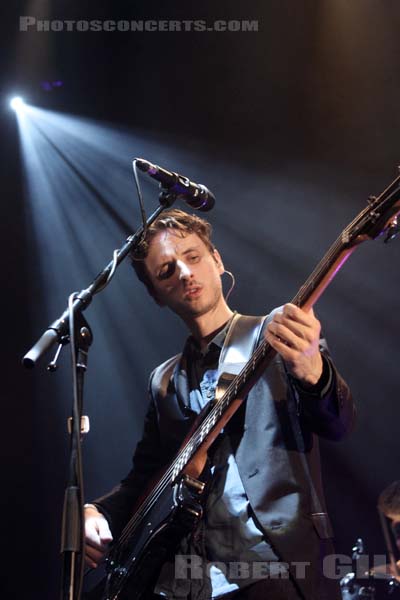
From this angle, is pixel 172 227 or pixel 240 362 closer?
pixel 240 362

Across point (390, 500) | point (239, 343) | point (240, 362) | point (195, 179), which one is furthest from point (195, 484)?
point (195, 179)

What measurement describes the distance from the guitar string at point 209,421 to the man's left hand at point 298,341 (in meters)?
0.12

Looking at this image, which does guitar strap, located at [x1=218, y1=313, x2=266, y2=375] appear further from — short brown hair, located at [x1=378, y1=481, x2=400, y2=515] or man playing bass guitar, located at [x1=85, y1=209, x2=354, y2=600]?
short brown hair, located at [x1=378, y1=481, x2=400, y2=515]

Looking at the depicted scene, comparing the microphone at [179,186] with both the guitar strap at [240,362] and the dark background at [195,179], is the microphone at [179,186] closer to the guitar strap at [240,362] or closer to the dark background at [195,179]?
the guitar strap at [240,362]

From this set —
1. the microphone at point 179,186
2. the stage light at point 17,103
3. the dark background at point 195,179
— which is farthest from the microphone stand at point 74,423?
the stage light at point 17,103

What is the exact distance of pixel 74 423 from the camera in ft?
5.42

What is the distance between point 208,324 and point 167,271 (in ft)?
1.07

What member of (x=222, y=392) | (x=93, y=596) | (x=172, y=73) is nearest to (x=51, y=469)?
(x=93, y=596)

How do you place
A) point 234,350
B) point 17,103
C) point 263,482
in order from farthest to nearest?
point 17,103 → point 234,350 → point 263,482

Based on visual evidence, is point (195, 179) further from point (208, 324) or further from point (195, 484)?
point (195, 484)

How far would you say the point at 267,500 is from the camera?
1947 mm

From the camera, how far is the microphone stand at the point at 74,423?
1555 mm

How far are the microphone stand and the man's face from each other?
0.63 m

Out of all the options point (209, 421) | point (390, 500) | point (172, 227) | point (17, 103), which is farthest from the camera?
point (17, 103)
